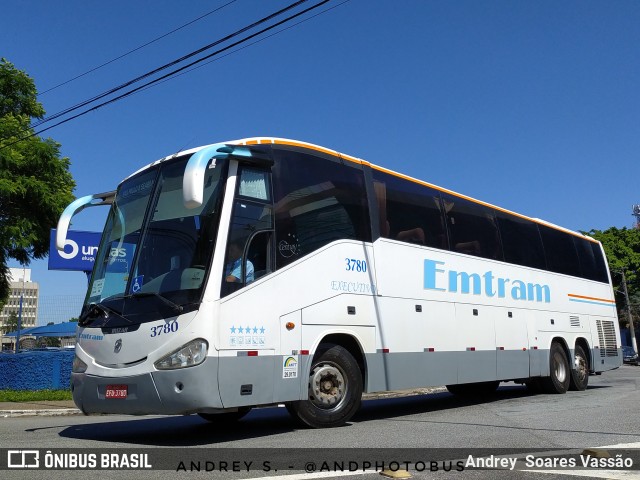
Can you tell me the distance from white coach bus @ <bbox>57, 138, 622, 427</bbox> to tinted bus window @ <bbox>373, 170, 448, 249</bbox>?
0.03 m

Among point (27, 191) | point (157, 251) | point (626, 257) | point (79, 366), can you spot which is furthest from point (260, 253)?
point (626, 257)

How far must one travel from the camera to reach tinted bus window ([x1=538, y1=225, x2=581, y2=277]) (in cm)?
1489

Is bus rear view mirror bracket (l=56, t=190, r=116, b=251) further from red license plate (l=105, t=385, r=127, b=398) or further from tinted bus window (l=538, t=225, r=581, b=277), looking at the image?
tinted bus window (l=538, t=225, r=581, b=277)

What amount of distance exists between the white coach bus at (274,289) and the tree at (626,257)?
50435 millimetres

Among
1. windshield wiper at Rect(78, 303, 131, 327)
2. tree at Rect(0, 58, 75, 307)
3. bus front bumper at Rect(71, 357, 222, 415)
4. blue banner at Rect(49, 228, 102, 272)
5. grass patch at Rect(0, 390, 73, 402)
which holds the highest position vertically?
tree at Rect(0, 58, 75, 307)

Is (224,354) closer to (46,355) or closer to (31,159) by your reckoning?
(46,355)

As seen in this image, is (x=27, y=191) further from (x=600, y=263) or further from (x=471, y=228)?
(x=600, y=263)

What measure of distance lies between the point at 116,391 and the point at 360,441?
2845mm

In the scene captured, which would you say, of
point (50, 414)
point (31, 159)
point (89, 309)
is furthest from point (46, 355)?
point (89, 309)

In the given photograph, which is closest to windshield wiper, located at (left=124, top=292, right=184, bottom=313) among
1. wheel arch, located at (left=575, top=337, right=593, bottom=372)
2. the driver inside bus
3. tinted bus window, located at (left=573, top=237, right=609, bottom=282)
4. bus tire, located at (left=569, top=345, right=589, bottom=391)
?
the driver inside bus

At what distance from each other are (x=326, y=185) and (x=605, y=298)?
11577 millimetres

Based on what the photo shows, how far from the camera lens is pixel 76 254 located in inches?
789

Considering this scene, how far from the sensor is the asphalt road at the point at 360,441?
543cm

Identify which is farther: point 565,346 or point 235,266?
point 565,346
